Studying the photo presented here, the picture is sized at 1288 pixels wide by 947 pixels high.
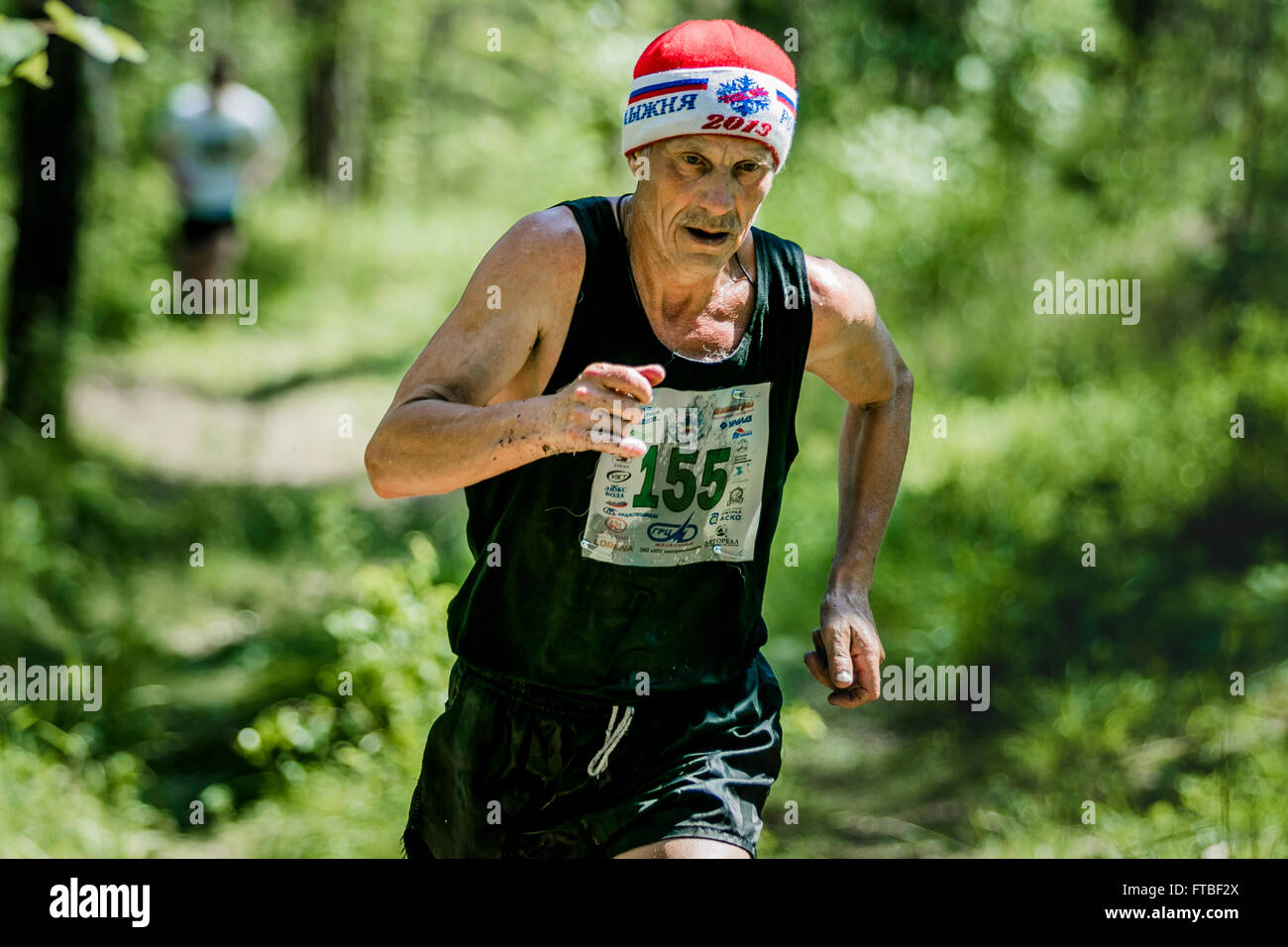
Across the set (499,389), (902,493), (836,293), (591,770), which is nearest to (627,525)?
(499,389)

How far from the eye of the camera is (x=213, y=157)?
479 inches

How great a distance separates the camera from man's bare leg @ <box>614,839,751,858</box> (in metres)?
2.77

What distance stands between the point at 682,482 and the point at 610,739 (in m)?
0.58

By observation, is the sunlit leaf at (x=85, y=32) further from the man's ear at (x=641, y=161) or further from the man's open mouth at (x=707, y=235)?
the man's open mouth at (x=707, y=235)

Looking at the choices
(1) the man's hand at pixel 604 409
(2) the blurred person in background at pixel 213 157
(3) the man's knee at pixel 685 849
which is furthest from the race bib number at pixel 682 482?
(2) the blurred person in background at pixel 213 157

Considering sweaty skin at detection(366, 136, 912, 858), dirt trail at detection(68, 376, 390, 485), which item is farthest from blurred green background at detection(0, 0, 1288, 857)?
sweaty skin at detection(366, 136, 912, 858)

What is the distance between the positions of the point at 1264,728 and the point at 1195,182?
4.13 meters

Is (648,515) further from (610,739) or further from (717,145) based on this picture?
(717,145)

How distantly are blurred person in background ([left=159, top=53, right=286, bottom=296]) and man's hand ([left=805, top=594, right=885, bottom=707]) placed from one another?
10386 millimetres

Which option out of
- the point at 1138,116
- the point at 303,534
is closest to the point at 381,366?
the point at 303,534

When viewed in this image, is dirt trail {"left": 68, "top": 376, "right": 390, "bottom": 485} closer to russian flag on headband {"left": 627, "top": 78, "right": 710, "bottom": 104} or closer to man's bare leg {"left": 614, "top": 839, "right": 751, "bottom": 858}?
russian flag on headband {"left": 627, "top": 78, "right": 710, "bottom": 104}

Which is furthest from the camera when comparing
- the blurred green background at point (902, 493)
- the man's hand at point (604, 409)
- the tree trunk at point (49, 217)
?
the tree trunk at point (49, 217)

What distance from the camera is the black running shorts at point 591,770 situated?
2869 millimetres

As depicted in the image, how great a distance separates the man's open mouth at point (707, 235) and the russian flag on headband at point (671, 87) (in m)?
0.30
